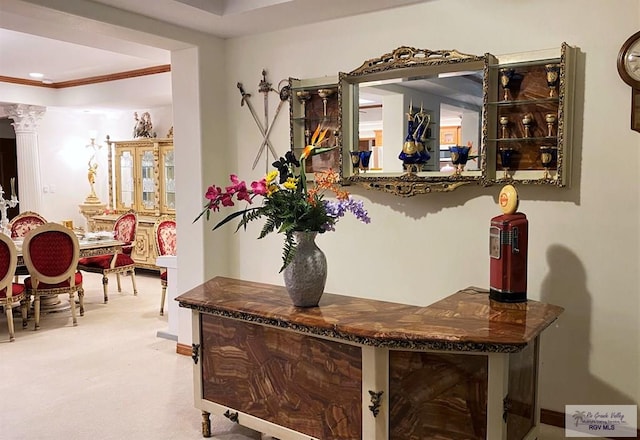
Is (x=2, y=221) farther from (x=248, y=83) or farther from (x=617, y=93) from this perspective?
(x=617, y=93)

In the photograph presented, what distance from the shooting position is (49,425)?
10.5ft

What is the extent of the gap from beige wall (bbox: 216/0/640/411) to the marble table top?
496 mm

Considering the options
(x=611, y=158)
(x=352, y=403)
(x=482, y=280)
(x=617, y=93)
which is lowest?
(x=352, y=403)

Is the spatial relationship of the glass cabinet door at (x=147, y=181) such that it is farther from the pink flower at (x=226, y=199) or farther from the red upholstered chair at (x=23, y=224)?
the pink flower at (x=226, y=199)

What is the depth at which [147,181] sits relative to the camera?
26.1 ft

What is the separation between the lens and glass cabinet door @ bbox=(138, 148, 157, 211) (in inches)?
310

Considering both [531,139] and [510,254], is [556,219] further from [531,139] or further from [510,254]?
[510,254]

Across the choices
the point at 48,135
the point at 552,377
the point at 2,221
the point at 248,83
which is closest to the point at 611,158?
the point at 552,377

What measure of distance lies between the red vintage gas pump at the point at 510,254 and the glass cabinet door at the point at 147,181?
6.08 m

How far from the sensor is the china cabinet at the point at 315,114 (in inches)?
150

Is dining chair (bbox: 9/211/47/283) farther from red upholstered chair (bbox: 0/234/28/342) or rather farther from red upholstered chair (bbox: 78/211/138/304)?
red upholstered chair (bbox: 0/234/28/342)

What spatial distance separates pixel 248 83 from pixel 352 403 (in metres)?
2.65

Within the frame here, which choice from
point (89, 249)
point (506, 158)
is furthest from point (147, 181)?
point (506, 158)

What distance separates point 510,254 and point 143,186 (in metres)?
6.44
